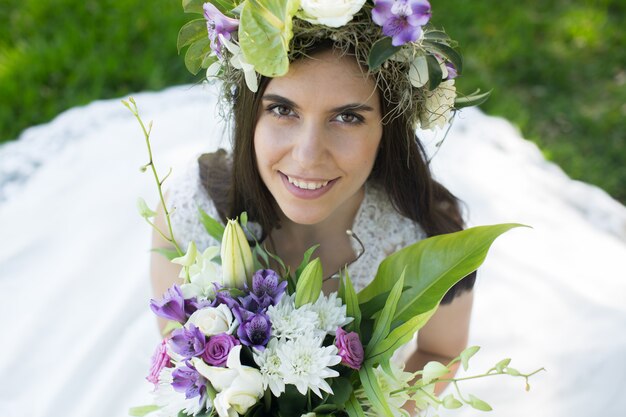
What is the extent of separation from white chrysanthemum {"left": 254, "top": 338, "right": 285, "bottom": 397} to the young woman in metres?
0.53

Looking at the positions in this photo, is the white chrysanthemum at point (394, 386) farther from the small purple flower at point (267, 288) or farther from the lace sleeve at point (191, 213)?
the lace sleeve at point (191, 213)

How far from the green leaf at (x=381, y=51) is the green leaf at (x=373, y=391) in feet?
2.02

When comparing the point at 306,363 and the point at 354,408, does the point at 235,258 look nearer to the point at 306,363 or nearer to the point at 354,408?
the point at 306,363

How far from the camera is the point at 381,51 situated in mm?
1540

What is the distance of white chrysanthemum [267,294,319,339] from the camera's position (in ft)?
4.60

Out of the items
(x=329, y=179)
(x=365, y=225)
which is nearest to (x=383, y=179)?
(x=365, y=225)

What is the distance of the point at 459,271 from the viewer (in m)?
1.51

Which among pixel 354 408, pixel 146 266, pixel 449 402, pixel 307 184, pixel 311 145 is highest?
pixel 311 145

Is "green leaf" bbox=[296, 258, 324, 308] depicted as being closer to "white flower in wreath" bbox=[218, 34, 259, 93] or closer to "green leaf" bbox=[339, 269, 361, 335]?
"green leaf" bbox=[339, 269, 361, 335]

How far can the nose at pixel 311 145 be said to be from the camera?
1740 millimetres

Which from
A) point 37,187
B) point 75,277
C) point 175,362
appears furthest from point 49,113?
point 175,362

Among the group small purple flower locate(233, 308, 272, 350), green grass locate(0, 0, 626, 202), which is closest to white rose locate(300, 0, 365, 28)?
small purple flower locate(233, 308, 272, 350)

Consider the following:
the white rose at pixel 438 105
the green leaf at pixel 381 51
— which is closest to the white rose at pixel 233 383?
the green leaf at pixel 381 51

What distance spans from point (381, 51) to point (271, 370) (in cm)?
68
